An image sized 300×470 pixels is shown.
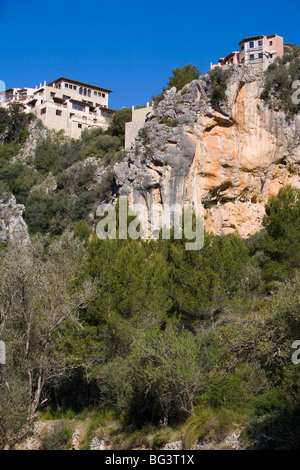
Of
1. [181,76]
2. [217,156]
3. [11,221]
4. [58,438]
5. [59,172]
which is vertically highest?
[181,76]

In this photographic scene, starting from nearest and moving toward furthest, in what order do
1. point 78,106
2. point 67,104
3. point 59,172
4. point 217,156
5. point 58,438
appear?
1. point 58,438
2. point 217,156
3. point 59,172
4. point 67,104
5. point 78,106

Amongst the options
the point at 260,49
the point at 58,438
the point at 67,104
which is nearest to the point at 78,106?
the point at 67,104

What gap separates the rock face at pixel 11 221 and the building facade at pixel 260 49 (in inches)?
774

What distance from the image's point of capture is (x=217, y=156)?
125 ft

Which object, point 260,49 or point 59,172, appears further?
point 59,172

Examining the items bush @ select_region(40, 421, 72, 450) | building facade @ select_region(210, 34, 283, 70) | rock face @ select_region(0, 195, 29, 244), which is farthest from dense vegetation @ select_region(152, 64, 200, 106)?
bush @ select_region(40, 421, 72, 450)

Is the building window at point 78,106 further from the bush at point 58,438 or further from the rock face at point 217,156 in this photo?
the bush at point 58,438

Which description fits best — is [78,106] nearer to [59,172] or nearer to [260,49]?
[59,172]

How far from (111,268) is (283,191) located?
8.44 m

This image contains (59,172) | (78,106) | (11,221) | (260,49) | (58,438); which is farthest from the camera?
(78,106)

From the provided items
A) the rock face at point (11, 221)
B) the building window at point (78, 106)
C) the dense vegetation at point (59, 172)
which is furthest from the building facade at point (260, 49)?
the rock face at point (11, 221)

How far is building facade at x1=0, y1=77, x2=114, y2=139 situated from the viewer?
6016 centimetres

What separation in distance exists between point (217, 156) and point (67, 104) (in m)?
29.0
